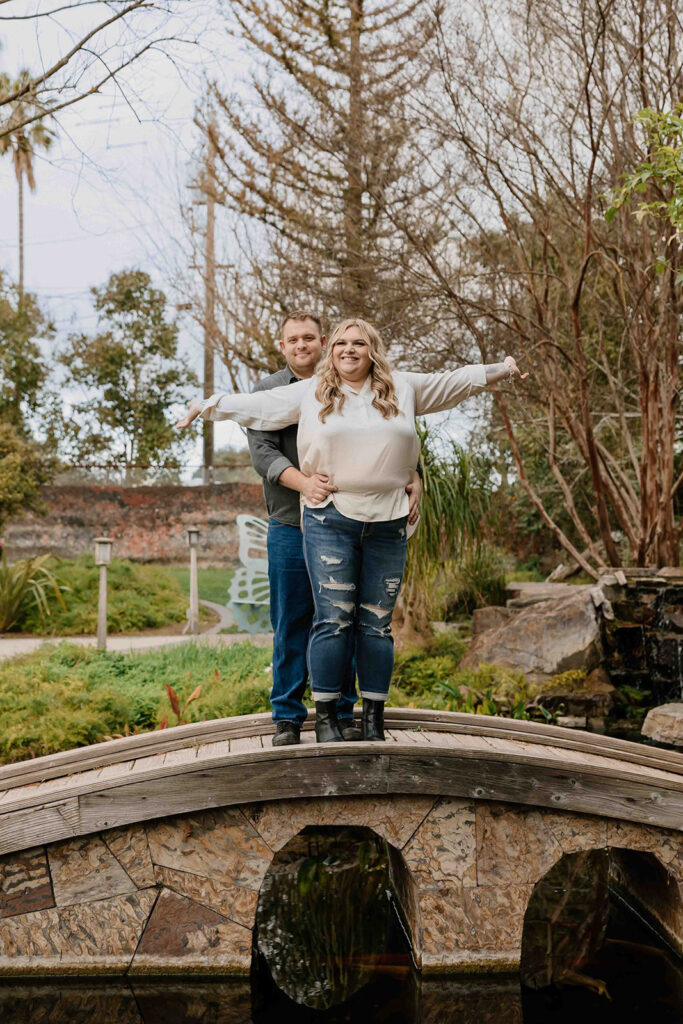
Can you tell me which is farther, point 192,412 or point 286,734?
point 286,734

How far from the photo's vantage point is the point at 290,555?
12.8 feet

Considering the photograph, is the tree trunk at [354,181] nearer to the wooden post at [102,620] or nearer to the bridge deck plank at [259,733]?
the wooden post at [102,620]

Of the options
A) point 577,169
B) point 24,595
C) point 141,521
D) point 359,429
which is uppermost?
point 577,169

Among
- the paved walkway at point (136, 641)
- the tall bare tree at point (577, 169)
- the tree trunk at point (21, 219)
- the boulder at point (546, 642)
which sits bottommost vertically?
the paved walkway at point (136, 641)

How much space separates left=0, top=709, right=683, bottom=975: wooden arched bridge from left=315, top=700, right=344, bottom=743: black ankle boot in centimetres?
9

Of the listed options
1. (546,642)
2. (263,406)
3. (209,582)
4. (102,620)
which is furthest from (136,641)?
(263,406)

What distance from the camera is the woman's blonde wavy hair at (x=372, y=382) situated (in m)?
3.54

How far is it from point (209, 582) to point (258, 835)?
14.0m

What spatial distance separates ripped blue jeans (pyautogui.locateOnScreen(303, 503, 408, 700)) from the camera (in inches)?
141

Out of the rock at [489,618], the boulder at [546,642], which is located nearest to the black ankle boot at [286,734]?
the boulder at [546,642]

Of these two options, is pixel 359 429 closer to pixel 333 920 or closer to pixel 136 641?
pixel 333 920

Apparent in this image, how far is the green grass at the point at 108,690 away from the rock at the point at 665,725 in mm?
2872

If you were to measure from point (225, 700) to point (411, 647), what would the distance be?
7.97ft

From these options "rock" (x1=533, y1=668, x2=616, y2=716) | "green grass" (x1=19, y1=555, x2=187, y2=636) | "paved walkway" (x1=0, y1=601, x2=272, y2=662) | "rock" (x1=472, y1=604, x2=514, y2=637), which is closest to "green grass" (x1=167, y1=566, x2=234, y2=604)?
"green grass" (x1=19, y1=555, x2=187, y2=636)
